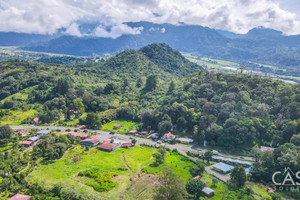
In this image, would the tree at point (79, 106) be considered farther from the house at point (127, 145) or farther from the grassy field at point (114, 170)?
the house at point (127, 145)

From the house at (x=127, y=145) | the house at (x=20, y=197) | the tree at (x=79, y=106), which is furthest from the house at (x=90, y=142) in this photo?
the tree at (x=79, y=106)

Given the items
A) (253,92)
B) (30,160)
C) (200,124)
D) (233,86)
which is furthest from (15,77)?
(253,92)

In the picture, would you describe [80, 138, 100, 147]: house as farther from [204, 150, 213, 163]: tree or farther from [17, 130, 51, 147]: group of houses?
[204, 150, 213, 163]: tree

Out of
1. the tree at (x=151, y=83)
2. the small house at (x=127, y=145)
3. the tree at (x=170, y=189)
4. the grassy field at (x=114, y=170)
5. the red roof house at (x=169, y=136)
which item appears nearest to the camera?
the tree at (x=170, y=189)

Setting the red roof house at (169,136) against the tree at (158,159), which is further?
the red roof house at (169,136)

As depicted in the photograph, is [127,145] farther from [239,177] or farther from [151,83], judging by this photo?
[151,83]

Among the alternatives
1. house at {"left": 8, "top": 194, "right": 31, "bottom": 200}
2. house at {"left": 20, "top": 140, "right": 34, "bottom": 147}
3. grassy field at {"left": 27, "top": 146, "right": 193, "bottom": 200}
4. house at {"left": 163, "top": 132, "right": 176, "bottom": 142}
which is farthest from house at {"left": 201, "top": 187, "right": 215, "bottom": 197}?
house at {"left": 20, "top": 140, "right": 34, "bottom": 147}

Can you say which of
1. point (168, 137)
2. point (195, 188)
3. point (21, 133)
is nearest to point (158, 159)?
point (195, 188)

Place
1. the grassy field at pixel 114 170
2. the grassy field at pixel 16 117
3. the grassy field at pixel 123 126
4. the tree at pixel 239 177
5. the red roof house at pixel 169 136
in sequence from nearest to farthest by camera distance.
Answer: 1. the grassy field at pixel 114 170
2. the tree at pixel 239 177
3. the red roof house at pixel 169 136
4. the grassy field at pixel 123 126
5. the grassy field at pixel 16 117
